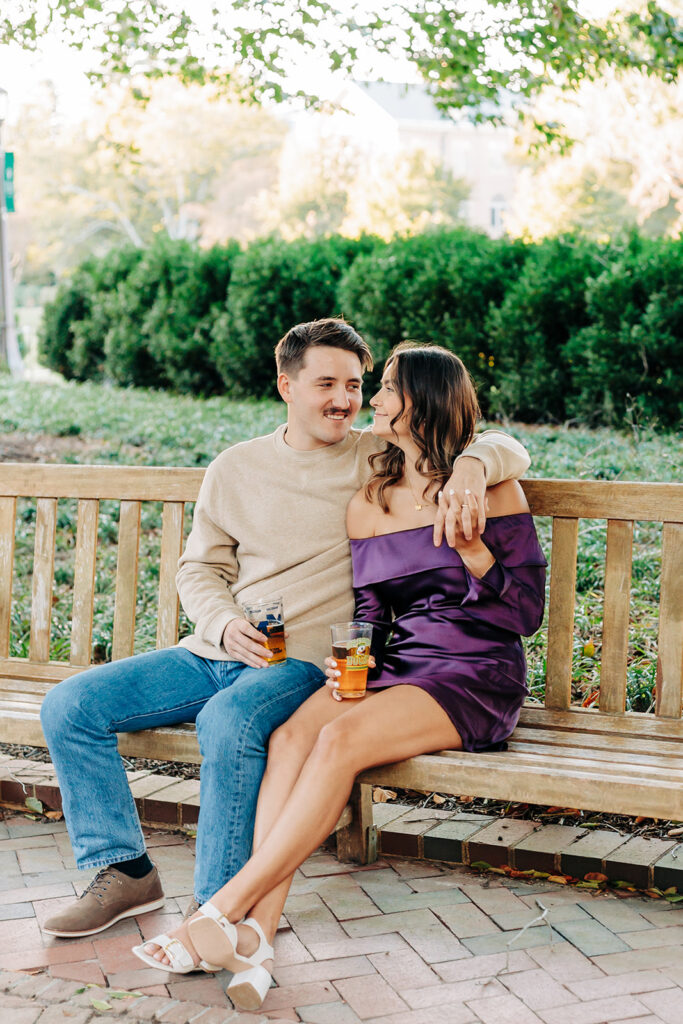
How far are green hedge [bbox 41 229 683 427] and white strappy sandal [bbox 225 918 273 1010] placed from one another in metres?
5.03

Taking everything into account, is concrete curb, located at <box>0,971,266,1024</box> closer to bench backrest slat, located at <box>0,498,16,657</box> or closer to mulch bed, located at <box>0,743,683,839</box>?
mulch bed, located at <box>0,743,683,839</box>

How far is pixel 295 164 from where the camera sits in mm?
41656

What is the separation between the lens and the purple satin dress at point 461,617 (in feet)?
9.27

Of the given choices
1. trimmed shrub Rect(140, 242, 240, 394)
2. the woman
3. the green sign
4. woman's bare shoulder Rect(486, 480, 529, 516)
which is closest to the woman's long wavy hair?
the woman

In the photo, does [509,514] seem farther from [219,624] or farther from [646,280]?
[646,280]

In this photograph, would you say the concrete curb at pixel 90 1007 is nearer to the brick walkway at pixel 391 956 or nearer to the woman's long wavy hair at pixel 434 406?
the brick walkway at pixel 391 956

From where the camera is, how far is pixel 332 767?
257cm

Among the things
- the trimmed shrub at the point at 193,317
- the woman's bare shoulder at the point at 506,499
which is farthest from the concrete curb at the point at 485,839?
the trimmed shrub at the point at 193,317

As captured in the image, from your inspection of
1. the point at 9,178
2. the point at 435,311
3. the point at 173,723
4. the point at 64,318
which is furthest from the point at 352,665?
the point at 64,318

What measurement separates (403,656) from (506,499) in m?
0.53

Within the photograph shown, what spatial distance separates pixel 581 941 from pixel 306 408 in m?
1.65

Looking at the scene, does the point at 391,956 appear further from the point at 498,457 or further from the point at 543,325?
the point at 543,325

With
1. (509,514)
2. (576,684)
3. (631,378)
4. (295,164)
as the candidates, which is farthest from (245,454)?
(295,164)

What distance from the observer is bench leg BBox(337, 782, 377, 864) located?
10.4ft
